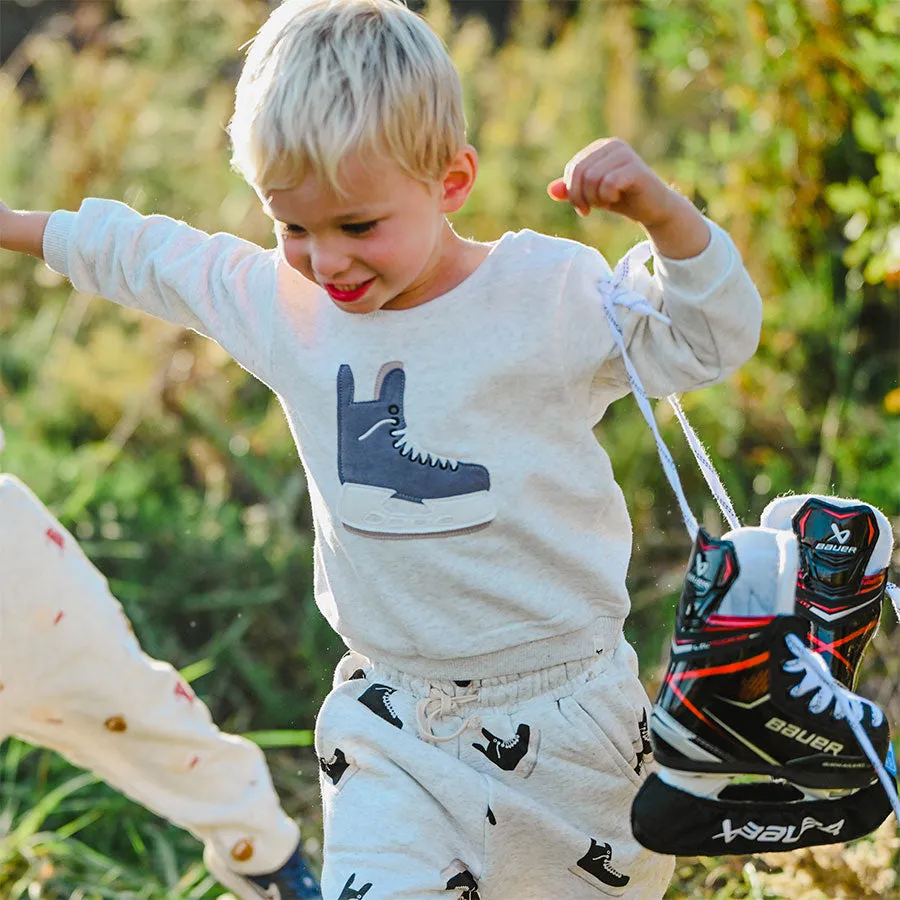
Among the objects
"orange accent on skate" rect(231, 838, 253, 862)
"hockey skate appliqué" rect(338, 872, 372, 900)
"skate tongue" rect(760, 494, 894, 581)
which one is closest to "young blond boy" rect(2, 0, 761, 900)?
"hockey skate appliqué" rect(338, 872, 372, 900)

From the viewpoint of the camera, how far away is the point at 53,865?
3277 mm

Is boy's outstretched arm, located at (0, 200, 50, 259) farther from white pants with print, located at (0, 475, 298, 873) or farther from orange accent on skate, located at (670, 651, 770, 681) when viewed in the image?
orange accent on skate, located at (670, 651, 770, 681)

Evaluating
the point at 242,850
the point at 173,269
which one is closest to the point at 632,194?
the point at 173,269

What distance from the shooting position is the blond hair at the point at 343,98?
6.21ft

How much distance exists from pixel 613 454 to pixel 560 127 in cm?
183

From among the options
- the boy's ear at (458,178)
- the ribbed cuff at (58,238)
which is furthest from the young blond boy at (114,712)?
the boy's ear at (458,178)

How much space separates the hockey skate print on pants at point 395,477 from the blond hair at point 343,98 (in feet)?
1.03

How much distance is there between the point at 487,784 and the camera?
7.01ft

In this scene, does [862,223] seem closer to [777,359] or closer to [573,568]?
[777,359]

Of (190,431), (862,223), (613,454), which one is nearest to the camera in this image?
(862,223)

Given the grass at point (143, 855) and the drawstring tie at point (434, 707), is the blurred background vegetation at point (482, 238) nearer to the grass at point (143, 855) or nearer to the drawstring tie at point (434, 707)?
the grass at point (143, 855)

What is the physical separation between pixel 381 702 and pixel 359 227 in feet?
2.28

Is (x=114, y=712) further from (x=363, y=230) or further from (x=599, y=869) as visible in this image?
(x=363, y=230)

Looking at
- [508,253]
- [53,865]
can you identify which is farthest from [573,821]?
[53,865]
